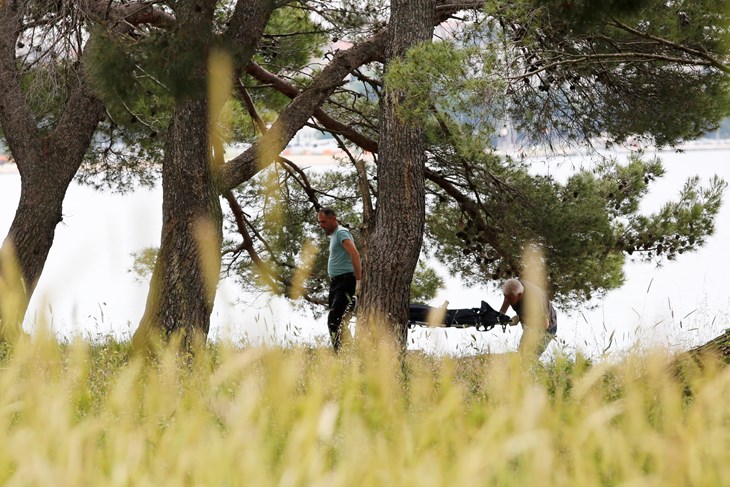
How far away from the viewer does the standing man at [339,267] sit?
8.46 metres

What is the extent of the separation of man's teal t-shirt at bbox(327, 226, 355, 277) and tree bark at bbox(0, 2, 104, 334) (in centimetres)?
262

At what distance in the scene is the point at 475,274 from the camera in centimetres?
1194

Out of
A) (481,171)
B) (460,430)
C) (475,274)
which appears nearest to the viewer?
(460,430)

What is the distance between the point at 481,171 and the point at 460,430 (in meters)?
8.65

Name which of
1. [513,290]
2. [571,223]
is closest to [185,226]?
[513,290]

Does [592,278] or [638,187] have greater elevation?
[638,187]

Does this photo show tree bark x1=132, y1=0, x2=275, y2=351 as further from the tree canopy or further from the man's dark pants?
the man's dark pants

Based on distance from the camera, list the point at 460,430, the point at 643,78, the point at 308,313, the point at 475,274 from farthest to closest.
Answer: the point at 308,313
the point at 475,274
the point at 643,78
the point at 460,430

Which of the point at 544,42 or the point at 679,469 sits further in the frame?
the point at 544,42

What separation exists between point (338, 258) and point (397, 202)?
926 millimetres

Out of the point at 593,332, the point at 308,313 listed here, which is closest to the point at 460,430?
the point at 593,332

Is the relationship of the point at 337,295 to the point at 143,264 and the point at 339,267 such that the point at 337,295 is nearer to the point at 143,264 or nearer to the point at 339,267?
the point at 339,267

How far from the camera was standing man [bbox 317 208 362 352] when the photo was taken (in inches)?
333

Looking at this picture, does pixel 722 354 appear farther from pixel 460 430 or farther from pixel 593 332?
pixel 460 430
